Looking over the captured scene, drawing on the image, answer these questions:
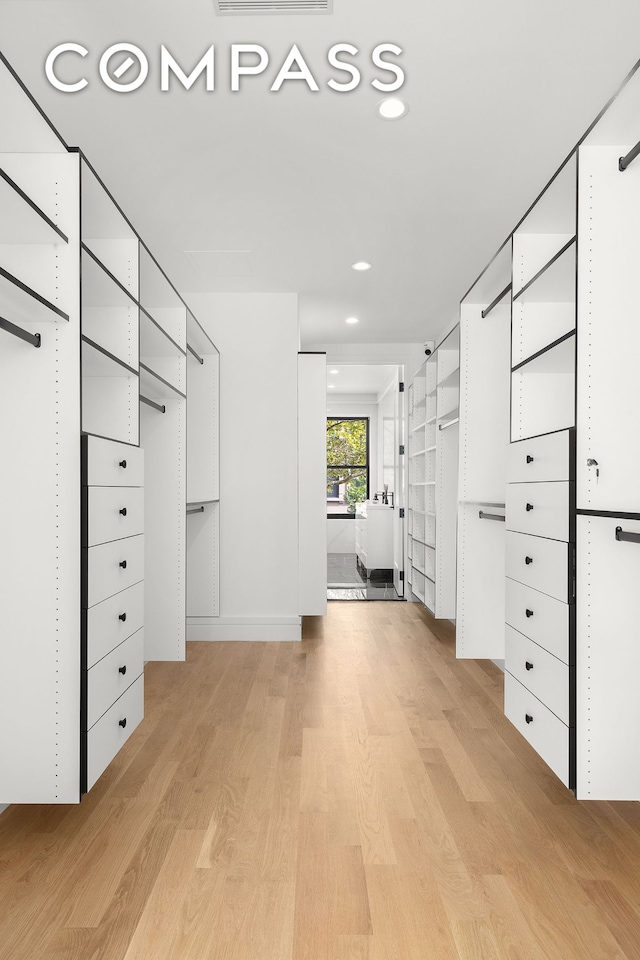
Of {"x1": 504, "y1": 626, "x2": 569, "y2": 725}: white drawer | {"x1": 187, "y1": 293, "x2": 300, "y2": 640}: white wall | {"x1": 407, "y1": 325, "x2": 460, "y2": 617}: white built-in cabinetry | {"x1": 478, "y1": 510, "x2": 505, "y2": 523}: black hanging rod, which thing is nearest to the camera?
{"x1": 504, "y1": 626, "x2": 569, "y2": 725}: white drawer

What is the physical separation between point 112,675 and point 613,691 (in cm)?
162

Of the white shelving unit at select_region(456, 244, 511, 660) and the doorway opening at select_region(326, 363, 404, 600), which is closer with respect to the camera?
the white shelving unit at select_region(456, 244, 511, 660)

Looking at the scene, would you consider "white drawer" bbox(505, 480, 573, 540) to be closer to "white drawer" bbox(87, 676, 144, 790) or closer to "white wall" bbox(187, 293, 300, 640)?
"white drawer" bbox(87, 676, 144, 790)

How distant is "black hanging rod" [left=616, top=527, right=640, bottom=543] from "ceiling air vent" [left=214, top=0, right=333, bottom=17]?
1815 mm

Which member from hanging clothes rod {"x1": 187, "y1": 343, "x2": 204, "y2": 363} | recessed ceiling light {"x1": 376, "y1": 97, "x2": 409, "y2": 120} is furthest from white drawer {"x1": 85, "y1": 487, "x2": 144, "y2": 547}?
hanging clothes rod {"x1": 187, "y1": 343, "x2": 204, "y2": 363}

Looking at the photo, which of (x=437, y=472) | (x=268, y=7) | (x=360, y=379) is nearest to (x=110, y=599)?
(x=268, y=7)

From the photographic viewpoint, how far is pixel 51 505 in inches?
79.4

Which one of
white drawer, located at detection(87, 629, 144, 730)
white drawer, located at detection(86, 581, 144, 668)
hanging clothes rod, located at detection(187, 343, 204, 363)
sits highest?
hanging clothes rod, located at detection(187, 343, 204, 363)

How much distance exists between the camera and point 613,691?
2.01 metres

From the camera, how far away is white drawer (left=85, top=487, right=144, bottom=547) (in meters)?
2.09

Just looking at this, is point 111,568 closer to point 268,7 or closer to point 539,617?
point 539,617

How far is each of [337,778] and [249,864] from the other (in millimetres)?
646

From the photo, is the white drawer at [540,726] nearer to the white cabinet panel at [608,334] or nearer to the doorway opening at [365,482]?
the white cabinet panel at [608,334]

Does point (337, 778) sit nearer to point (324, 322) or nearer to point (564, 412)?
point (564, 412)
